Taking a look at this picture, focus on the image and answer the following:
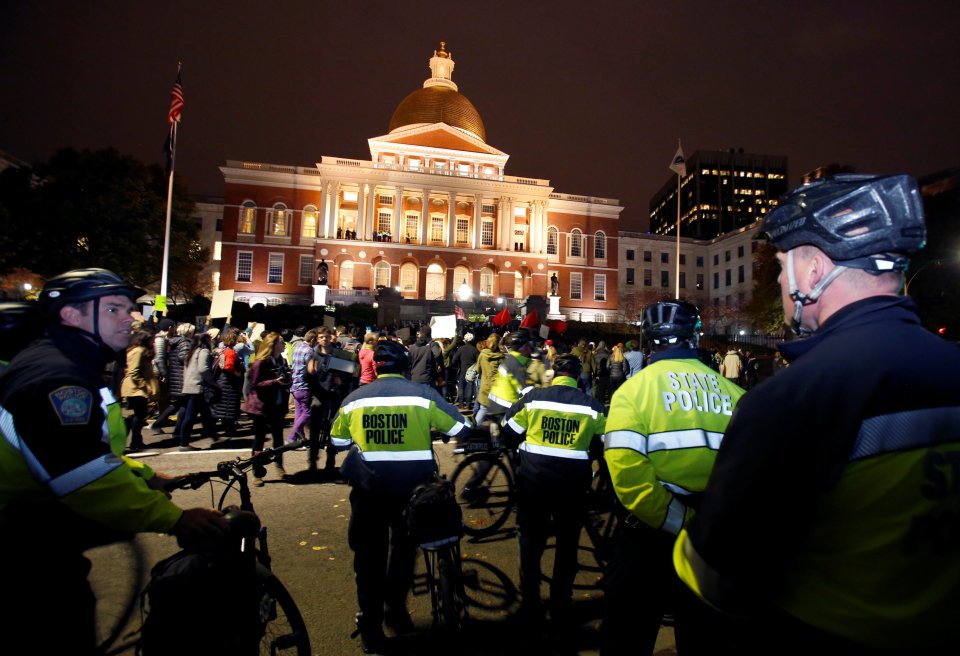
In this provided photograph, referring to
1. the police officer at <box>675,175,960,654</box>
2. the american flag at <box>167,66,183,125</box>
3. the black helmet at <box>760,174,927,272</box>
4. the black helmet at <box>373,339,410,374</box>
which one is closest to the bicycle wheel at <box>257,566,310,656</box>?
the black helmet at <box>373,339,410,374</box>

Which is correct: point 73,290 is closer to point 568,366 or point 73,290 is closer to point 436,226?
point 568,366

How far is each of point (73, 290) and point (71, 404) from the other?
27.0 inches

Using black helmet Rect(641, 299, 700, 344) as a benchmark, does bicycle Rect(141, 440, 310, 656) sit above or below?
below

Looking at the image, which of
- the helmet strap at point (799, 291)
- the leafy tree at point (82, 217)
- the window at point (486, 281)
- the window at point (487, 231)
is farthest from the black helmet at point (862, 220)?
the window at point (487, 231)

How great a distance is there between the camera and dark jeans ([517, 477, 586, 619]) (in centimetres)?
370

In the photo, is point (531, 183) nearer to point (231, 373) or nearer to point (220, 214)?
point (220, 214)

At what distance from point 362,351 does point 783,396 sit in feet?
33.4

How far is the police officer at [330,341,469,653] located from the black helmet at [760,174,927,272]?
2777 mm

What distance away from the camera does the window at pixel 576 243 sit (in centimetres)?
5888

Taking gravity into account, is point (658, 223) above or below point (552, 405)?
above

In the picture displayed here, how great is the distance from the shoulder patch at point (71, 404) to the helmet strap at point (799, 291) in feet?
8.58

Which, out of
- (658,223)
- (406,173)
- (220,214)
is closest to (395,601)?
(406,173)

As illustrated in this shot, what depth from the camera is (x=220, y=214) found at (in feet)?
206

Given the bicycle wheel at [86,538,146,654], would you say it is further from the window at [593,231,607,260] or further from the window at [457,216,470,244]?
the window at [593,231,607,260]
